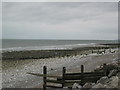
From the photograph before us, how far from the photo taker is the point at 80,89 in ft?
49.1

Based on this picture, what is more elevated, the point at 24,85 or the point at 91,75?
the point at 91,75

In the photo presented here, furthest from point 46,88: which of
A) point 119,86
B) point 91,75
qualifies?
point 119,86

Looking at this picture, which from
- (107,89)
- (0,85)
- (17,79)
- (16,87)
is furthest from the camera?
(17,79)

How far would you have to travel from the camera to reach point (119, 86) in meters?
13.9

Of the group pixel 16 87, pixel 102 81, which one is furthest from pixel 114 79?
pixel 16 87

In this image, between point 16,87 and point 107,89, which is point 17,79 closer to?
point 16,87

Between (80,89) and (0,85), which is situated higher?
(80,89)

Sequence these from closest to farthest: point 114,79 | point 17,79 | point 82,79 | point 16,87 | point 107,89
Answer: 1. point 107,89
2. point 114,79
3. point 82,79
4. point 16,87
5. point 17,79

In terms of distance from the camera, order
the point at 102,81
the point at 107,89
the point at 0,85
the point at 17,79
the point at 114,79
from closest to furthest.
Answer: the point at 107,89, the point at 114,79, the point at 102,81, the point at 0,85, the point at 17,79

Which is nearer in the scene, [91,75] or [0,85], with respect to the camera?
[91,75]

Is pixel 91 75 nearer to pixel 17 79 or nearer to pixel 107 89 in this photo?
pixel 107 89

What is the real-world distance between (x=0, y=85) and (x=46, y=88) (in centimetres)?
728

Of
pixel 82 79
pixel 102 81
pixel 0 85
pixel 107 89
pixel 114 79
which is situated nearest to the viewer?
Result: pixel 107 89

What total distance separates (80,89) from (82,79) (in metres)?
2.58
